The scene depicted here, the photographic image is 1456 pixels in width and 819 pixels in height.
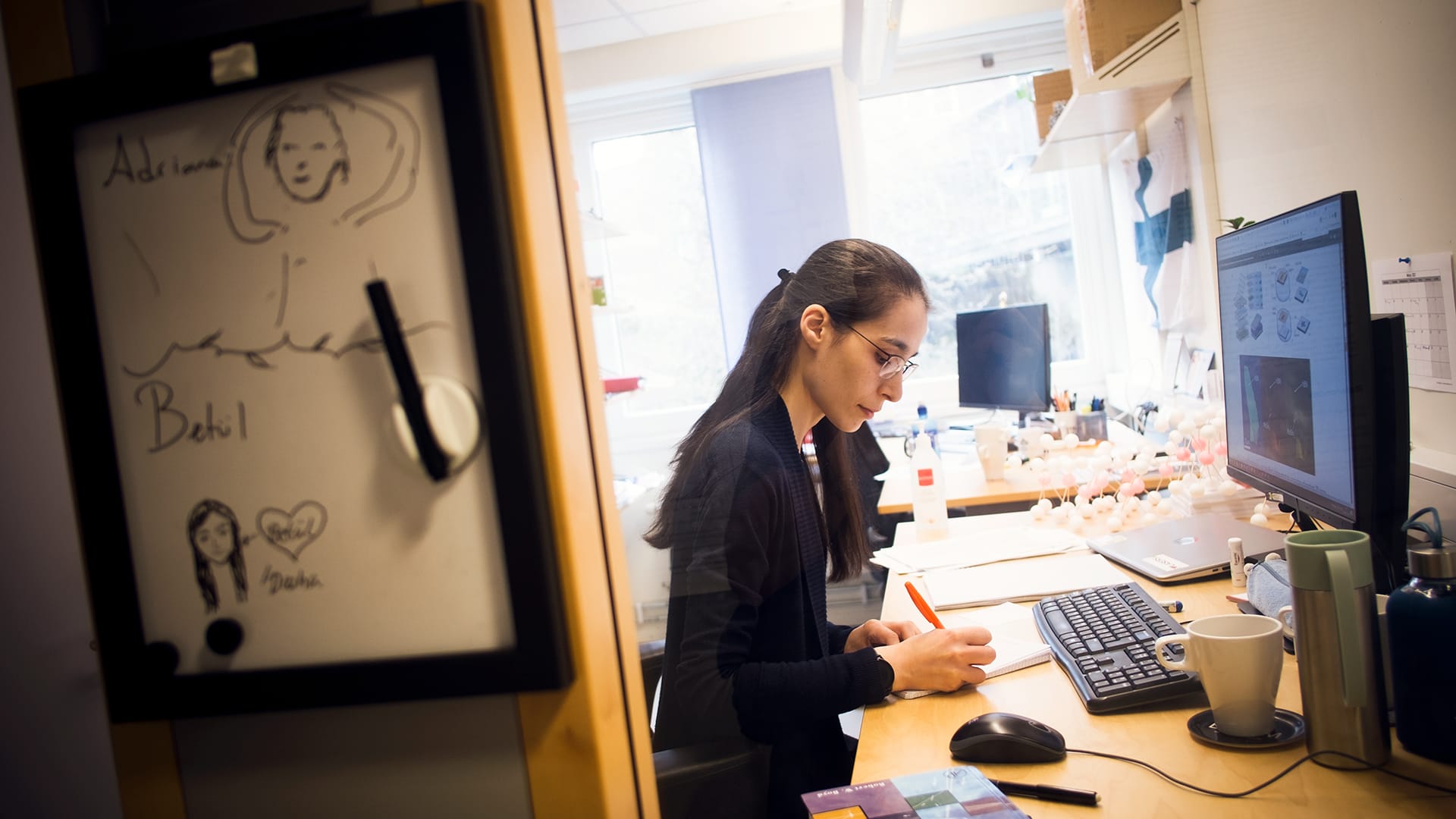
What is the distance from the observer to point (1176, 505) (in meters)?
1.57

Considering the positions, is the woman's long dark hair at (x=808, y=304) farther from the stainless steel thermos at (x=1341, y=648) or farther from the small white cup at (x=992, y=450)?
the small white cup at (x=992, y=450)

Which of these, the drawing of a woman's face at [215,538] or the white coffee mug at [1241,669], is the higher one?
the drawing of a woman's face at [215,538]

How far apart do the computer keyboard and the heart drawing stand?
0.76 metres

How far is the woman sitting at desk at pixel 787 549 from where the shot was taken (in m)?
0.95

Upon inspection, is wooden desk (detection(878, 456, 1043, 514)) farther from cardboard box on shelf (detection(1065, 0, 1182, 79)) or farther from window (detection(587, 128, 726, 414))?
cardboard box on shelf (detection(1065, 0, 1182, 79))

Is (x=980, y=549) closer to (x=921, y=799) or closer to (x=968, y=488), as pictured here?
(x=968, y=488)

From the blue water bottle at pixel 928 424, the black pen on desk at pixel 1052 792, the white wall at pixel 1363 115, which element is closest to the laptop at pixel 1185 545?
the white wall at pixel 1363 115

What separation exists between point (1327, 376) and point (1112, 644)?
37 cm

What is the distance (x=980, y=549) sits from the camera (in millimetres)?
1602

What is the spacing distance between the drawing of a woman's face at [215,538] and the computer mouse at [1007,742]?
66 centimetres

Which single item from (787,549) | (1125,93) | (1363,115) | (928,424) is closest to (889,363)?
(787,549)

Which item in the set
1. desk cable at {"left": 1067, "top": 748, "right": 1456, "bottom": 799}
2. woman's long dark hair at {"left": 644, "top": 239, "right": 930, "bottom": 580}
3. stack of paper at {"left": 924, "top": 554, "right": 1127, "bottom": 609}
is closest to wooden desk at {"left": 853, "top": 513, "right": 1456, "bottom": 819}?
desk cable at {"left": 1067, "top": 748, "right": 1456, "bottom": 799}

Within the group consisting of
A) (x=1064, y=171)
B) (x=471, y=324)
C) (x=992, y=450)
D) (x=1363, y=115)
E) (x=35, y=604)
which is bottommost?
(x=992, y=450)

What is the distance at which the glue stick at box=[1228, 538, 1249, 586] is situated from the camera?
120 cm
